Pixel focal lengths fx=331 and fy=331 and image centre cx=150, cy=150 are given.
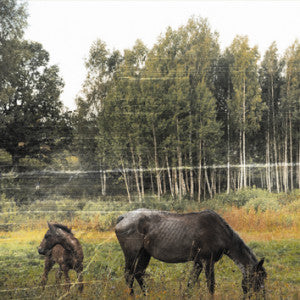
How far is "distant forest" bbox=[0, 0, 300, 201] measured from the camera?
4.86 m

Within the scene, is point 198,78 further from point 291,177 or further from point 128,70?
point 291,177

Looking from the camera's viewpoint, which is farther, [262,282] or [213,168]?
[213,168]

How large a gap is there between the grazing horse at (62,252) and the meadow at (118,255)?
0.26ft

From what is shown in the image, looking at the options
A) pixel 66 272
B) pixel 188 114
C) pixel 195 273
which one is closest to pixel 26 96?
pixel 188 114

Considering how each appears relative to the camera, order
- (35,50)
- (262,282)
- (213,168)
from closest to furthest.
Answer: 1. (262,282)
2. (213,168)
3. (35,50)

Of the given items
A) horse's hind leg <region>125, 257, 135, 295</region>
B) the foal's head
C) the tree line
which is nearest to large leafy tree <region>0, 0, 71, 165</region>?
the tree line

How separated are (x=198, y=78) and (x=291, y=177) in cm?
204

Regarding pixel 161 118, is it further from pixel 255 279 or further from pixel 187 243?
pixel 255 279

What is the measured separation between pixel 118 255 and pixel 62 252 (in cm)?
79

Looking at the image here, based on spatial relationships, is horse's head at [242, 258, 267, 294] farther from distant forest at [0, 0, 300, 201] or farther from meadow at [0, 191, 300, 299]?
distant forest at [0, 0, 300, 201]

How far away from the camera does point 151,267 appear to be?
461cm

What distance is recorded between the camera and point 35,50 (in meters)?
5.08

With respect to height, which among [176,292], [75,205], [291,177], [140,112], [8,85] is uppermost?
[8,85]

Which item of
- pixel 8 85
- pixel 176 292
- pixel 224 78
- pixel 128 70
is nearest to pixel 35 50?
pixel 8 85
